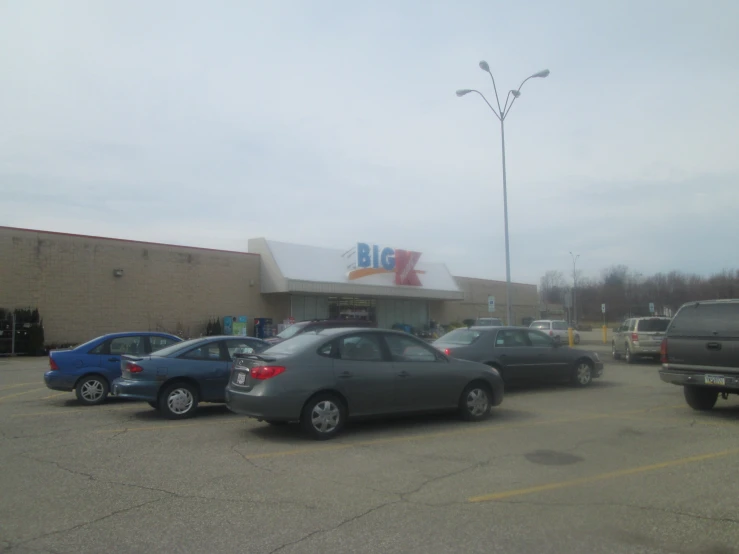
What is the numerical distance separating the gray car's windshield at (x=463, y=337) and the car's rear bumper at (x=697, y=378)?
159 inches

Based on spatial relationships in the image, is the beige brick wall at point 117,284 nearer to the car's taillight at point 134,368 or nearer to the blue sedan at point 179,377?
the blue sedan at point 179,377

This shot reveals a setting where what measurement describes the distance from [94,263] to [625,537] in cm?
2829

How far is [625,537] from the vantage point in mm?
4891

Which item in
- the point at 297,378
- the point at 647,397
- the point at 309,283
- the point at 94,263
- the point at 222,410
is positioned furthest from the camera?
the point at 309,283

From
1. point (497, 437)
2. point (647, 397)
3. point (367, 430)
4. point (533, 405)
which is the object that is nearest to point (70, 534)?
point (367, 430)

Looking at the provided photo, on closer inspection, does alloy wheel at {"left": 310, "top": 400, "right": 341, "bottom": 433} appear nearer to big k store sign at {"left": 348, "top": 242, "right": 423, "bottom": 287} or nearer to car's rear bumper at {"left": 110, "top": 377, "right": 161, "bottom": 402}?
car's rear bumper at {"left": 110, "top": 377, "right": 161, "bottom": 402}

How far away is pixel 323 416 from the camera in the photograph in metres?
8.53

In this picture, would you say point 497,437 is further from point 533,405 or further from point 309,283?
point 309,283

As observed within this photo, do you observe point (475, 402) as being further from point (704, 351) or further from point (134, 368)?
point (134, 368)

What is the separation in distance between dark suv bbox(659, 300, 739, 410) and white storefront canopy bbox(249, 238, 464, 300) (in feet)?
83.4

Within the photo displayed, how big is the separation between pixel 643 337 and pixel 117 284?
2322 cm

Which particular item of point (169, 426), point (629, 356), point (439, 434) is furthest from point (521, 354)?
point (629, 356)

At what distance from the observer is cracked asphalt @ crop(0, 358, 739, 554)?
16.0 feet

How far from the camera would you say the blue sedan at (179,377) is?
10.2m
